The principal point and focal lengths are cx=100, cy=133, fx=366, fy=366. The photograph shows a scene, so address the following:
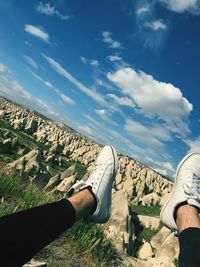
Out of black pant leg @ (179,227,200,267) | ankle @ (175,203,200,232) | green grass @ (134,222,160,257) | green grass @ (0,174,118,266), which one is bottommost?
green grass @ (134,222,160,257)

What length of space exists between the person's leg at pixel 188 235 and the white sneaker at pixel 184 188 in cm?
9

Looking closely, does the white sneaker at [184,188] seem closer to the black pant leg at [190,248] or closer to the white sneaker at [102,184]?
the white sneaker at [102,184]

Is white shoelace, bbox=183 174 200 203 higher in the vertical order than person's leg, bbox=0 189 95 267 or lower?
higher

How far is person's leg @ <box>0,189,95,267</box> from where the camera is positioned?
6.77 feet

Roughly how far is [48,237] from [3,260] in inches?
15.1

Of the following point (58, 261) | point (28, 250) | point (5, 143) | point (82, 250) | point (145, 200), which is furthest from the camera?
point (5, 143)

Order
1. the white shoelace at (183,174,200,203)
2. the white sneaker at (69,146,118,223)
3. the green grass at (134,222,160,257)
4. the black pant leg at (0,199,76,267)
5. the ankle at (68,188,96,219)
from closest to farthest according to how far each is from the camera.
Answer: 1. the black pant leg at (0,199,76,267)
2. the ankle at (68,188,96,219)
3. the white sneaker at (69,146,118,223)
4. the white shoelace at (183,174,200,203)
5. the green grass at (134,222,160,257)

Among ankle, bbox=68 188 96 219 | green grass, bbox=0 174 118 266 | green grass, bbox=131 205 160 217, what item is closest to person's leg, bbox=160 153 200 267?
ankle, bbox=68 188 96 219

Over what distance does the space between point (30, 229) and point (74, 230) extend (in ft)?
8.40

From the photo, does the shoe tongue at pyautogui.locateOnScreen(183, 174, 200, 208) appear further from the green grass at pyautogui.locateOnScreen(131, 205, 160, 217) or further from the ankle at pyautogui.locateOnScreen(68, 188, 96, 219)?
the green grass at pyautogui.locateOnScreen(131, 205, 160, 217)

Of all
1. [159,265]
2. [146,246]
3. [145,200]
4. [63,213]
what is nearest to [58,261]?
[63,213]

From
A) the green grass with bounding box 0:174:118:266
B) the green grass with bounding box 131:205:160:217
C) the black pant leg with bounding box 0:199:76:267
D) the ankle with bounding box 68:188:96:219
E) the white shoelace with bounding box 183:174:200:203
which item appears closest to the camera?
the black pant leg with bounding box 0:199:76:267

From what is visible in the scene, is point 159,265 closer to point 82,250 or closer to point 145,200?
point 82,250

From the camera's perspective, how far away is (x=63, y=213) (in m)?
2.55
